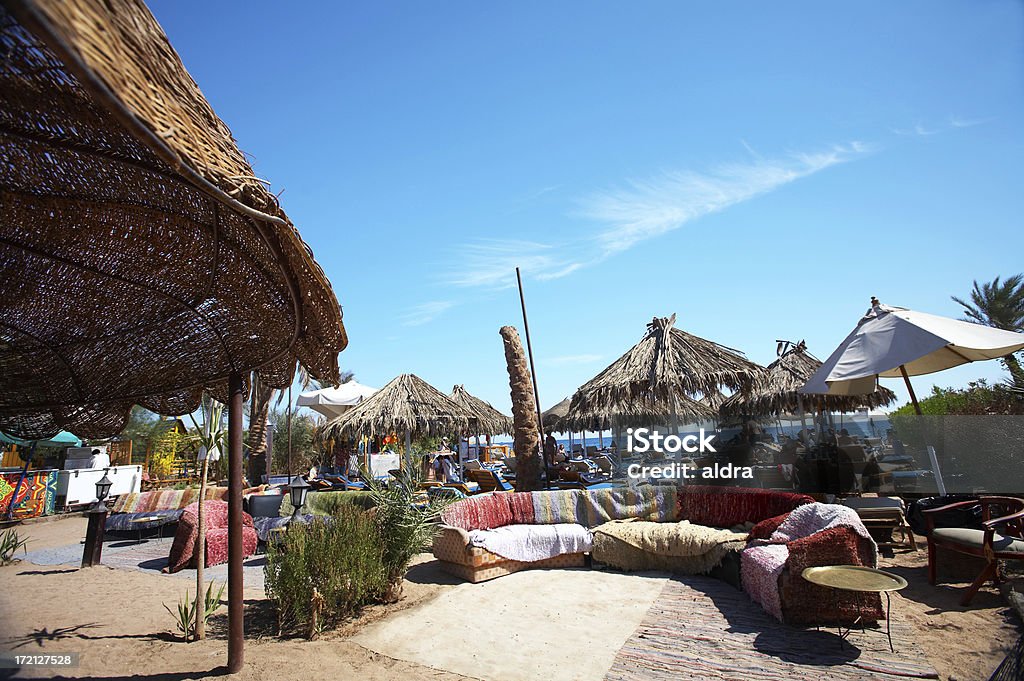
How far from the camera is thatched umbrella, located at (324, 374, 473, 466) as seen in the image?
13.2m

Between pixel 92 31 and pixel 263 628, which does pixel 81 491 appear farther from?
pixel 92 31

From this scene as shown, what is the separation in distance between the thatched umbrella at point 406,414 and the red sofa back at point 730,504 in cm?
644

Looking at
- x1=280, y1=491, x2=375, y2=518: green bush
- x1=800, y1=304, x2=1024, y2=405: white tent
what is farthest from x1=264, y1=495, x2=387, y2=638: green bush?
x1=800, y1=304, x2=1024, y2=405: white tent

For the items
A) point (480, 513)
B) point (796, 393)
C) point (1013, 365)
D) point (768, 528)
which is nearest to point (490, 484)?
point (480, 513)

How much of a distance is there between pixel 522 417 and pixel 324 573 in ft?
17.8

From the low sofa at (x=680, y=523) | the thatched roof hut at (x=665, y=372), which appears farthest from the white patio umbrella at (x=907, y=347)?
the thatched roof hut at (x=665, y=372)

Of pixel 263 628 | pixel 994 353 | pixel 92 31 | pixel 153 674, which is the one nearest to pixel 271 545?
pixel 263 628

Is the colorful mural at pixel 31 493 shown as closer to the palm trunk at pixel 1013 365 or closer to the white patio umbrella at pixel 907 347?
the white patio umbrella at pixel 907 347

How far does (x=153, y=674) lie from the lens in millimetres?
3861

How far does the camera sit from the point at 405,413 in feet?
44.2

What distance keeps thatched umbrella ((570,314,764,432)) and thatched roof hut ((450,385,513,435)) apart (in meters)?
3.74

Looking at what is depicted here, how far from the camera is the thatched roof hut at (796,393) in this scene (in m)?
14.7

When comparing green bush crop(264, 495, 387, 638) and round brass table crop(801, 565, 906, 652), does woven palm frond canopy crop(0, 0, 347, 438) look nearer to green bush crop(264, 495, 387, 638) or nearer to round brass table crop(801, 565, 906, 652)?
green bush crop(264, 495, 387, 638)

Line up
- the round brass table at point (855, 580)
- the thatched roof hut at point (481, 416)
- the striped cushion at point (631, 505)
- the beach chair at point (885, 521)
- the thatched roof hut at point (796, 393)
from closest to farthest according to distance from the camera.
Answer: the round brass table at point (855, 580)
the beach chair at point (885, 521)
the striped cushion at point (631, 505)
the thatched roof hut at point (796, 393)
the thatched roof hut at point (481, 416)
